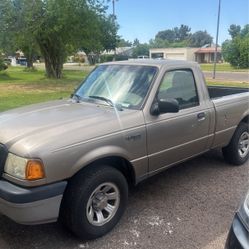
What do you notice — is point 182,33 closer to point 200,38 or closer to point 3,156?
point 200,38

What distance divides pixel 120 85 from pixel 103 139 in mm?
1080

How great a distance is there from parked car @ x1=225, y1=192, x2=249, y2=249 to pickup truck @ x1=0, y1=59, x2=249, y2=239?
1423 mm

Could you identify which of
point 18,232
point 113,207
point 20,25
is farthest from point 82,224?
point 20,25

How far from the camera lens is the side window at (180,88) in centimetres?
444

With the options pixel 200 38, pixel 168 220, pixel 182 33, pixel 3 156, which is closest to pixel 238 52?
pixel 168 220

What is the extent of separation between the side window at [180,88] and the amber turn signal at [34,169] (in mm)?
1788

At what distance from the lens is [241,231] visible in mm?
2395

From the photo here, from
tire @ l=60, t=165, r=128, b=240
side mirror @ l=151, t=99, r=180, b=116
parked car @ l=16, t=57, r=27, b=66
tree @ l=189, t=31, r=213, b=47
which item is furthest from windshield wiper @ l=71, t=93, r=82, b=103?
tree @ l=189, t=31, r=213, b=47

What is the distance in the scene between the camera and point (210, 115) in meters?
4.91

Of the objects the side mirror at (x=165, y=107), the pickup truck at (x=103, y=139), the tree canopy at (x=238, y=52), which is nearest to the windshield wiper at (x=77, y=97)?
the pickup truck at (x=103, y=139)

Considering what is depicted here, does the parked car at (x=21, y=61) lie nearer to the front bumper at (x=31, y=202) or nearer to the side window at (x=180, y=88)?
the side window at (x=180, y=88)

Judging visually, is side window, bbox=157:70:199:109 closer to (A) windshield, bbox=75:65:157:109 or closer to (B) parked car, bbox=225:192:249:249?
(A) windshield, bbox=75:65:157:109

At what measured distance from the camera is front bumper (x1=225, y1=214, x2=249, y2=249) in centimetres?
231

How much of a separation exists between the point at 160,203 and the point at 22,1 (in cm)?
2104
